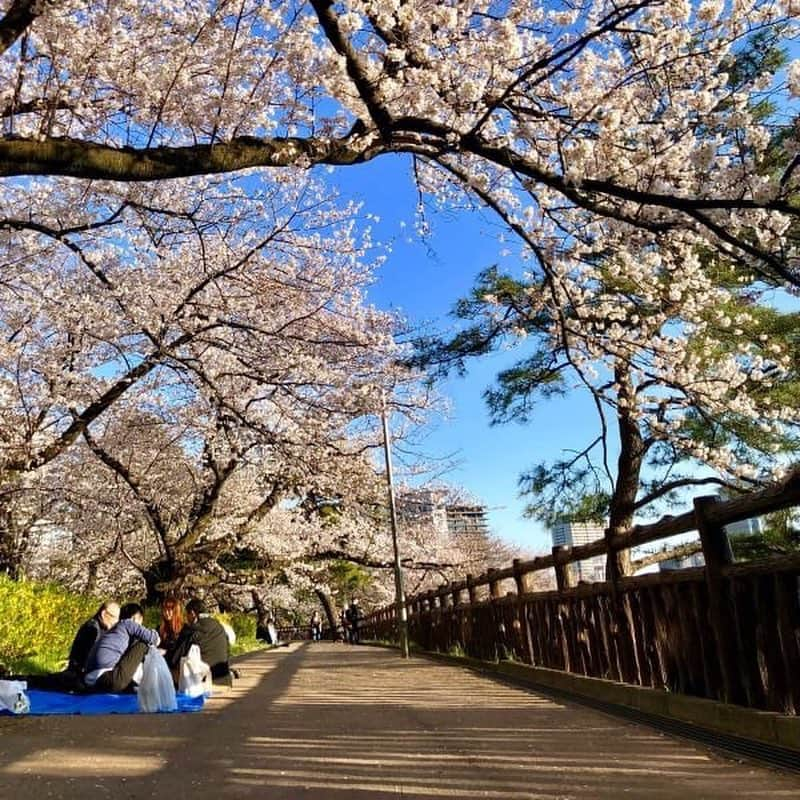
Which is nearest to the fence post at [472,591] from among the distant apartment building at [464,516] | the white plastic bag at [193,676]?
the white plastic bag at [193,676]

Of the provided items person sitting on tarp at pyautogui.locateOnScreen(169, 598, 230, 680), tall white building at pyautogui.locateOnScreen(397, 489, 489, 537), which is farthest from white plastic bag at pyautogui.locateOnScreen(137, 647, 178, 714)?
tall white building at pyautogui.locateOnScreen(397, 489, 489, 537)

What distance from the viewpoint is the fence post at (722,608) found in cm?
436

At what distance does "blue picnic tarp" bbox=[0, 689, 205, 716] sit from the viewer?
678 centimetres

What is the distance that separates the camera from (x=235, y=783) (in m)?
3.62

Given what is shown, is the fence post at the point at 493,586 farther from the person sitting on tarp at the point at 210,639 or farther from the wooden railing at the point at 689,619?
the person sitting on tarp at the point at 210,639

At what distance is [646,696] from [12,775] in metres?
3.95

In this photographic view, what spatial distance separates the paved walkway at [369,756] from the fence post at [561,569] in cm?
113

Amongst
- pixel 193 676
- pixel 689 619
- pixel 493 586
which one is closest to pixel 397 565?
pixel 493 586

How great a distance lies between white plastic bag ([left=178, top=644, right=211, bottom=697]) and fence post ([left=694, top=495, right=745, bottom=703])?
15.6 ft

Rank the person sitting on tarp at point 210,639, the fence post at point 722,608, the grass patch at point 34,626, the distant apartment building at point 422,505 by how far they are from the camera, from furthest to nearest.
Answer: the distant apartment building at point 422,505 → the grass patch at point 34,626 → the person sitting on tarp at point 210,639 → the fence post at point 722,608

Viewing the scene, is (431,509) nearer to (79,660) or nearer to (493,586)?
(493,586)

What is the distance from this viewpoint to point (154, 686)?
6617 millimetres

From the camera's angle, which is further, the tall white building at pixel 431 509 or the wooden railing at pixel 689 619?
the tall white building at pixel 431 509

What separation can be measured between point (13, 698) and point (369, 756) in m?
3.75
